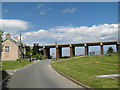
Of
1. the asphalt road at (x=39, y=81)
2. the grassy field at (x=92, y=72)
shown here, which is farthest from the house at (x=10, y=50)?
the asphalt road at (x=39, y=81)

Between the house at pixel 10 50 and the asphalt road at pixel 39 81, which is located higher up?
the house at pixel 10 50

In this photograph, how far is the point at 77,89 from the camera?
10086 mm

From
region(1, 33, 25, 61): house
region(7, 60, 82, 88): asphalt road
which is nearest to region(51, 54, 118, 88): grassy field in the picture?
region(7, 60, 82, 88): asphalt road

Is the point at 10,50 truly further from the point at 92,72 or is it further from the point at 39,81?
the point at 39,81

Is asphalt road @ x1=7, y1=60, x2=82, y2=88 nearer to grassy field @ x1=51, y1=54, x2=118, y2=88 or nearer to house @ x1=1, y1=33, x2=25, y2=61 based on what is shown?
grassy field @ x1=51, y1=54, x2=118, y2=88

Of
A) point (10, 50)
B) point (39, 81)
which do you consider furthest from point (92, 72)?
point (10, 50)

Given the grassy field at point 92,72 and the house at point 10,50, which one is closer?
the grassy field at point 92,72

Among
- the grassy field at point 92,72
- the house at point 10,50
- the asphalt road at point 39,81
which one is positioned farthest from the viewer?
the house at point 10,50

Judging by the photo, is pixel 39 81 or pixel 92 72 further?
pixel 92 72

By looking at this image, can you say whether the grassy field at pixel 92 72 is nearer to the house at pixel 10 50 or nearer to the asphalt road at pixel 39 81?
the asphalt road at pixel 39 81

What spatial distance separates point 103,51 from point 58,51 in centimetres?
2072

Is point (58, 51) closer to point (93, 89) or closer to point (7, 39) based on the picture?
point (7, 39)

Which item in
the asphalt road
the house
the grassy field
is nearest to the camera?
the grassy field

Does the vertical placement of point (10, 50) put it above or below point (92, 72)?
above
